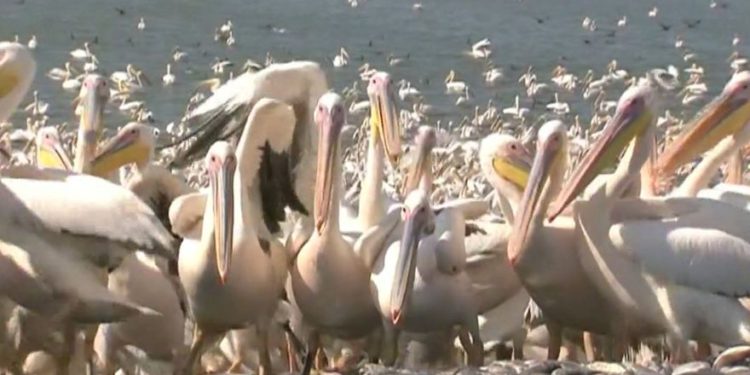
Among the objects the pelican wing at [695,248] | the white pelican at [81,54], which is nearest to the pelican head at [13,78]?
the pelican wing at [695,248]

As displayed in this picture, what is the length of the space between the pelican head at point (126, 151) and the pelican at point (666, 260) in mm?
2019

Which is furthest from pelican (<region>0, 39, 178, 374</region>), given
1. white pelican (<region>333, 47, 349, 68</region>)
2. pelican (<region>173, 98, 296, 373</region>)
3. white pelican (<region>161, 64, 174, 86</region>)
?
white pelican (<region>333, 47, 349, 68</region>)

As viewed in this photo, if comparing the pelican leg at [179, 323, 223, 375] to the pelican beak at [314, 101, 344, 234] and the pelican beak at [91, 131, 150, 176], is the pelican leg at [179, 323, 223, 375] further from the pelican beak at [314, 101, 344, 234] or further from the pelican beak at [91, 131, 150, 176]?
the pelican beak at [91, 131, 150, 176]

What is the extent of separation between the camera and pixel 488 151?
7762 mm

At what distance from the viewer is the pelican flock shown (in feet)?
21.5

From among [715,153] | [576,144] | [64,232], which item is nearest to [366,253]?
[64,232]

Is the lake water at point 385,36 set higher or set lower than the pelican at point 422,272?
lower

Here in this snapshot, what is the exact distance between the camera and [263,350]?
Result: 702 cm

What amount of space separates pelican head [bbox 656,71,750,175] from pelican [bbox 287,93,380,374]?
72.9 inches

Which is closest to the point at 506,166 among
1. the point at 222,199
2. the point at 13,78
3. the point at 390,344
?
the point at 390,344

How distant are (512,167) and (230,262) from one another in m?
1.67

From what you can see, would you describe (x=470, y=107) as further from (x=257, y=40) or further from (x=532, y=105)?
(x=257, y=40)

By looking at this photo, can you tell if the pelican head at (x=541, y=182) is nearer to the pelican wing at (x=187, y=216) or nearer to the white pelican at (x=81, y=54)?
→ the pelican wing at (x=187, y=216)

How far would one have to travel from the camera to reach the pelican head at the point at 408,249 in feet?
21.5
